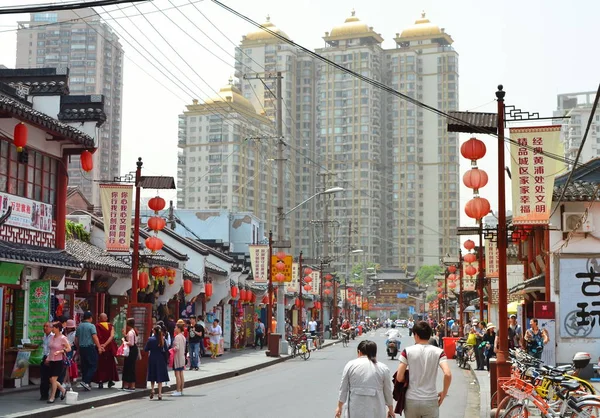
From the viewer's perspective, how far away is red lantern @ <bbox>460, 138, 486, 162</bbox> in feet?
61.7

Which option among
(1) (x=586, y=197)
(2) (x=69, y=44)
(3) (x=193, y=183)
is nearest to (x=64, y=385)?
(1) (x=586, y=197)

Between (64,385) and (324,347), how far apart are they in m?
39.8

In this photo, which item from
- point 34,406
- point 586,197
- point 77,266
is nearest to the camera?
point 34,406

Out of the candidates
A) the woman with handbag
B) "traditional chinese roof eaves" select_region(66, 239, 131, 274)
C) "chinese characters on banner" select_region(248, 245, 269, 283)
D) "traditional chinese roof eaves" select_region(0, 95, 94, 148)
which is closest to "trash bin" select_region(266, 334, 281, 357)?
"chinese characters on banner" select_region(248, 245, 269, 283)

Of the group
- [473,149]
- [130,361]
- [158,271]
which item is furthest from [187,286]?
[473,149]

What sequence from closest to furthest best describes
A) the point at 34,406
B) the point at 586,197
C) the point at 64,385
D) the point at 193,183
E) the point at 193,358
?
1. the point at 34,406
2. the point at 64,385
3. the point at 586,197
4. the point at 193,358
5. the point at 193,183

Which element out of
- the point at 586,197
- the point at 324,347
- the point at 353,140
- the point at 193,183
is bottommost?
the point at 324,347

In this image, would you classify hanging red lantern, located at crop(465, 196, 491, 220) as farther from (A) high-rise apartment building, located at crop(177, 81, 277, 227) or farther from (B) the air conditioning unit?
(A) high-rise apartment building, located at crop(177, 81, 277, 227)

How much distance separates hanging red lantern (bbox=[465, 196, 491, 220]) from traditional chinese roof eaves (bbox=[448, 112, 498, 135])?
2180 millimetres

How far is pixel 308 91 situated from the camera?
167m

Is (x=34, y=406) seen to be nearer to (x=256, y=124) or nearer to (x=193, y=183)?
(x=256, y=124)

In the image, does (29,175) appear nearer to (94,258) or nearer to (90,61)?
(94,258)

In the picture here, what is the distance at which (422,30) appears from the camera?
568 ft

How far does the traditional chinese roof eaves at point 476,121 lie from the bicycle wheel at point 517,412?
6.03 meters
